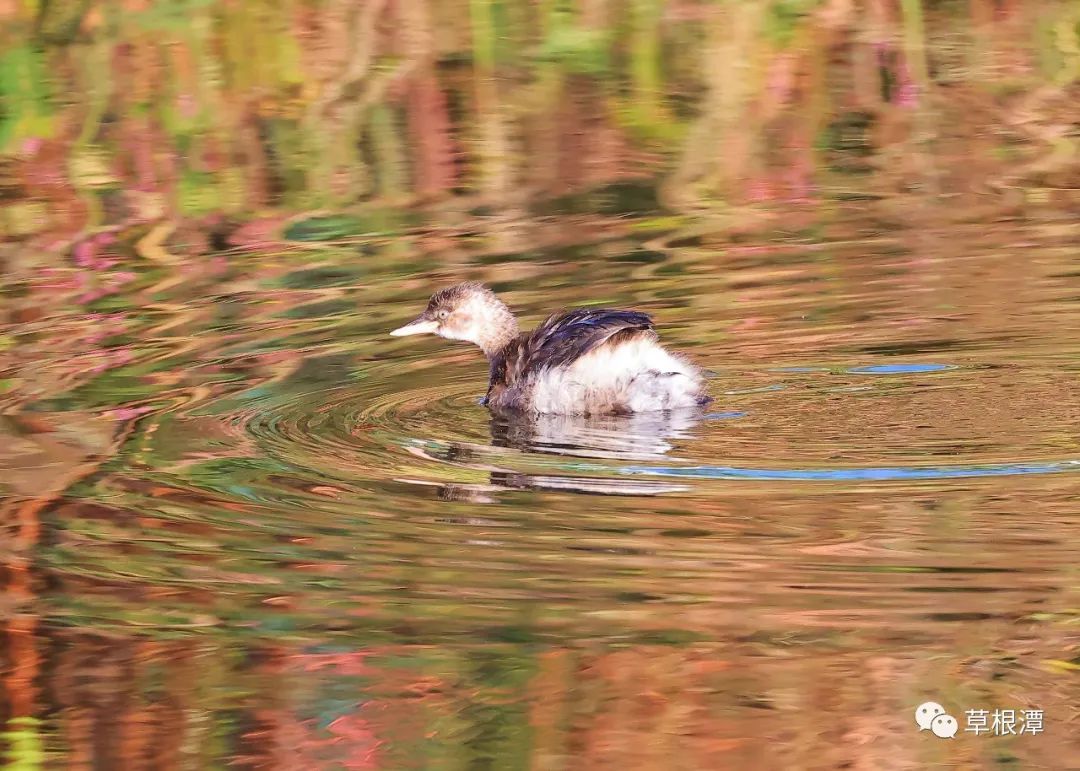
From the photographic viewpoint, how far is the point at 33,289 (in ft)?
31.2

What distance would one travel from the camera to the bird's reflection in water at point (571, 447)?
6.11m

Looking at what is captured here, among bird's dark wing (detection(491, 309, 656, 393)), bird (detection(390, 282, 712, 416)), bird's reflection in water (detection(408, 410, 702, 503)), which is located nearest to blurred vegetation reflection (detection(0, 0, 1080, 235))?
bird's dark wing (detection(491, 309, 656, 393))

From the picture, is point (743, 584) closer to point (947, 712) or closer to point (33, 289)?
point (947, 712)

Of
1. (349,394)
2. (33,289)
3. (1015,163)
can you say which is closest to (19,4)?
(33,289)

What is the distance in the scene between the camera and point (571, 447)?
6668mm

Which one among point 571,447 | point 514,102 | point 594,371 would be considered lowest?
point 571,447

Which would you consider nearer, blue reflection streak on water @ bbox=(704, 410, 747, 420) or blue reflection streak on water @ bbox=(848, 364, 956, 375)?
blue reflection streak on water @ bbox=(704, 410, 747, 420)

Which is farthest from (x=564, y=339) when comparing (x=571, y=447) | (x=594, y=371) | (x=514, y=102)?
(x=514, y=102)

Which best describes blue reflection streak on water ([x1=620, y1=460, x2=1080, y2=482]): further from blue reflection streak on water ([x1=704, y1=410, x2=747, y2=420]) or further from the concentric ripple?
blue reflection streak on water ([x1=704, y1=410, x2=747, y2=420])

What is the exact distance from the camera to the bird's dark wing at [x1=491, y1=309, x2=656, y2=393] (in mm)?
7023

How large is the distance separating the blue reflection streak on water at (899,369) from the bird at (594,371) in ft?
1.81

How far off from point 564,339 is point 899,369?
1136 millimetres

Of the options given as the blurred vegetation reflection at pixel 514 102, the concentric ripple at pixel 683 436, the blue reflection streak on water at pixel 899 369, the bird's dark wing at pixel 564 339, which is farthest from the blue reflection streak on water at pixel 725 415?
the blurred vegetation reflection at pixel 514 102

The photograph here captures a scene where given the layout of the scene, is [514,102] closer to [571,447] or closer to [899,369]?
[899,369]
